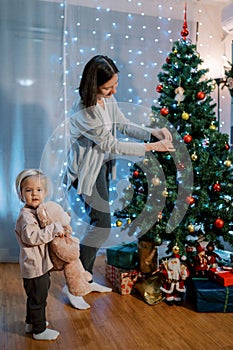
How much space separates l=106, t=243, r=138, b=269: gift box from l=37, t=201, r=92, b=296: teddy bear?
→ 593mm

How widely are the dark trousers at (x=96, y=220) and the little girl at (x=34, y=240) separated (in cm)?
52

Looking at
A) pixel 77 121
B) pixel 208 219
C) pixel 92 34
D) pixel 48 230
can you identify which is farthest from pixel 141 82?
pixel 48 230

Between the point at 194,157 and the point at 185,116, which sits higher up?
the point at 185,116

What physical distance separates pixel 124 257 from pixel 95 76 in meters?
1.10

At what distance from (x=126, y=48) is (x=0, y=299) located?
2106 mm

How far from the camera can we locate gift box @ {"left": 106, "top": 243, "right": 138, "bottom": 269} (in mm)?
2432

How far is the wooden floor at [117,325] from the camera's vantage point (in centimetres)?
176

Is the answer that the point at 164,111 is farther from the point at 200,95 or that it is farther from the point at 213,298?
the point at 213,298

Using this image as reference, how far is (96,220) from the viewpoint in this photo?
2291 mm

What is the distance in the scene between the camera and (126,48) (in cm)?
320

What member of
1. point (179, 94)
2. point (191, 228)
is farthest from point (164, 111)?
point (191, 228)

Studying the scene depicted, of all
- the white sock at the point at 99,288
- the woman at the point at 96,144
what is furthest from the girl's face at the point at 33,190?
the white sock at the point at 99,288

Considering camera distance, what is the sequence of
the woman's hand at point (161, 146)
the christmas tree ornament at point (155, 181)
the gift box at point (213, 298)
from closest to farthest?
1. the gift box at point (213, 298)
2. the woman's hand at point (161, 146)
3. the christmas tree ornament at point (155, 181)

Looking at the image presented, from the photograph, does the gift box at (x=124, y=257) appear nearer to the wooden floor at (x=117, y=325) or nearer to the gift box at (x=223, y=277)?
the wooden floor at (x=117, y=325)
